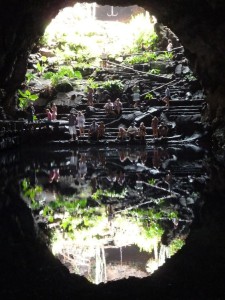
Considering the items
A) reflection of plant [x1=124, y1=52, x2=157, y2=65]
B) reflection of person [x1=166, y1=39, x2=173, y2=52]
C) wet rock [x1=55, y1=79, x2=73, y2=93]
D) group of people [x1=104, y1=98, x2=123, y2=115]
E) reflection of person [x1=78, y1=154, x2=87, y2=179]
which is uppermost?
reflection of person [x1=166, y1=39, x2=173, y2=52]

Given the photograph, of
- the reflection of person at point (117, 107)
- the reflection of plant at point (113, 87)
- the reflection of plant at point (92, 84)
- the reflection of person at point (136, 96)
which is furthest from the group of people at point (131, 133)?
the reflection of plant at point (92, 84)

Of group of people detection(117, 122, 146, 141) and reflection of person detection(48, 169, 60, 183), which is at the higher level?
group of people detection(117, 122, 146, 141)

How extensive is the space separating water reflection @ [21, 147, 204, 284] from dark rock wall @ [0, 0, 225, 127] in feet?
29.2

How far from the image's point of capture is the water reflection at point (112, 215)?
4.20 metres

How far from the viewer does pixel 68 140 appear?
69.8 ft

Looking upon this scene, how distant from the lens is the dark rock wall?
1652cm

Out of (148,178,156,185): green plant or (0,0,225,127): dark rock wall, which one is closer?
(148,178,156,185): green plant

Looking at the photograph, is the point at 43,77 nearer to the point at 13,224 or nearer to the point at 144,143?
the point at 144,143

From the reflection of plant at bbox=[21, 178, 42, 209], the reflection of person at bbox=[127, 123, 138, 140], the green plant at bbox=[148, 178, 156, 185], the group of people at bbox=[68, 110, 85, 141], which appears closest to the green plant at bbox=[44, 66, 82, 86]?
the group of people at bbox=[68, 110, 85, 141]

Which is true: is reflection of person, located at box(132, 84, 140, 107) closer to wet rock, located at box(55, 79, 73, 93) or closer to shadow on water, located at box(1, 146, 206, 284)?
wet rock, located at box(55, 79, 73, 93)

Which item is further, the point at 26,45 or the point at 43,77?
the point at 43,77

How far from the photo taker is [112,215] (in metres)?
6.04

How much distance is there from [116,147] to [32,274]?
16583 mm

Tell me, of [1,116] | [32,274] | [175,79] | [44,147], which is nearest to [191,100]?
[175,79]
